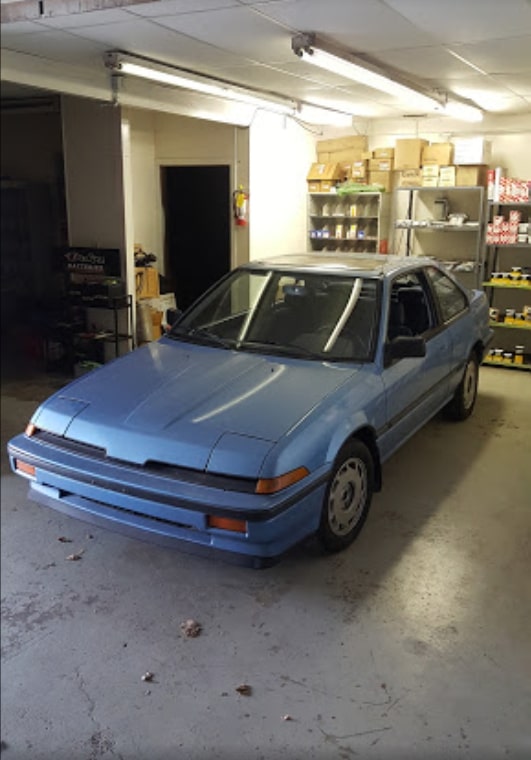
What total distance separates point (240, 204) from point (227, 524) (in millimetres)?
1475

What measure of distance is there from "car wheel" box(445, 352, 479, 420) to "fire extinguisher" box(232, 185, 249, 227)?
69.7 inches

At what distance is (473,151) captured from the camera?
5406mm

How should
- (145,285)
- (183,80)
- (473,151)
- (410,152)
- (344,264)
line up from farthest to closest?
(410,152) < (473,151) < (183,80) < (145,285) < (344,264)

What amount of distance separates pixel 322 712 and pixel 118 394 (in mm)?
1306

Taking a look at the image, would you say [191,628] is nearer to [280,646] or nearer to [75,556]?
[280,646]

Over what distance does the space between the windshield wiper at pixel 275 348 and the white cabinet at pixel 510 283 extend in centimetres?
330

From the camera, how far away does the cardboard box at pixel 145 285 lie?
325cm

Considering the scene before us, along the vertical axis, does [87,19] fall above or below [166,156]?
above

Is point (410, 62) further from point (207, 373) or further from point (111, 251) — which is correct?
point (207, 373)

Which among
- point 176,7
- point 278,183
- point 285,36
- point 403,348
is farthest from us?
point 278,183

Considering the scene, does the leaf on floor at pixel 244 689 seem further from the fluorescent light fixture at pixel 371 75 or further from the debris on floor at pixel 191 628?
the fluorescent light fixture at pixel 371 75

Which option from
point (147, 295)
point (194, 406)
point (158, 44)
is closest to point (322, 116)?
point (158, 44)

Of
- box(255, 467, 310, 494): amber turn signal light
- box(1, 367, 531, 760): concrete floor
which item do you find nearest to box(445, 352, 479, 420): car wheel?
box(1, 367, 531, 760): concrete floor

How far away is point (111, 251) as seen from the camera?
304 centimetres
